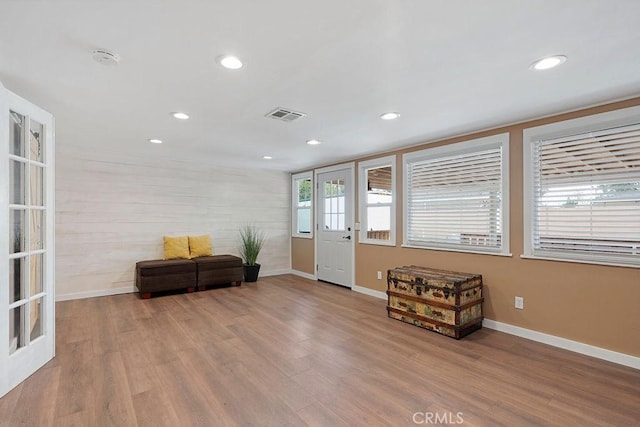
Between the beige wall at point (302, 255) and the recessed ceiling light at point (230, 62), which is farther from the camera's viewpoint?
the beige wall at point (302, 255)

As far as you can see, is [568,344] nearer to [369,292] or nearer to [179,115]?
[369,292]

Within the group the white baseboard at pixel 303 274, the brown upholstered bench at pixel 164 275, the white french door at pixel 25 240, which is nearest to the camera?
the white french door at pixel 25 240

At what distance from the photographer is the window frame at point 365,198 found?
14.8ft

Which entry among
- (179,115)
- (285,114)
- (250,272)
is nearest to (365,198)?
(285,114)

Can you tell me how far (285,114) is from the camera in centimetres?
301

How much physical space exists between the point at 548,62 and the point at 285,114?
6.77 ft

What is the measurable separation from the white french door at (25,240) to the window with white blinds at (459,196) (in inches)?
153

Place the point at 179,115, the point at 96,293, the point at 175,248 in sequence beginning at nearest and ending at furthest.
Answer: the point at 179,115 → the point at 96,293 → the point at 175,248

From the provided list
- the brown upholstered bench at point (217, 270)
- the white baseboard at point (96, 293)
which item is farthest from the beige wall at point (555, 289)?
the white baseboard at point (96, 293)

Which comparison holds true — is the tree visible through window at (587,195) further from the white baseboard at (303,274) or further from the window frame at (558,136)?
the white baseboard at (303,274)

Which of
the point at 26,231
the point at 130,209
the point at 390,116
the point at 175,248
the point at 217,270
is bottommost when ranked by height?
the point at 217,270

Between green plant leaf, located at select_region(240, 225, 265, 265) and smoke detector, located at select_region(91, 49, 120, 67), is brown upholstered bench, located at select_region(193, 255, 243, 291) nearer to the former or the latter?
green plant leaf, located at select_region(240, 225, 265, 265)

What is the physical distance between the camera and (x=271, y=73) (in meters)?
2.17

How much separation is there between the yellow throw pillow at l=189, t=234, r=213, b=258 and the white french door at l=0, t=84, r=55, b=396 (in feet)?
9.07
